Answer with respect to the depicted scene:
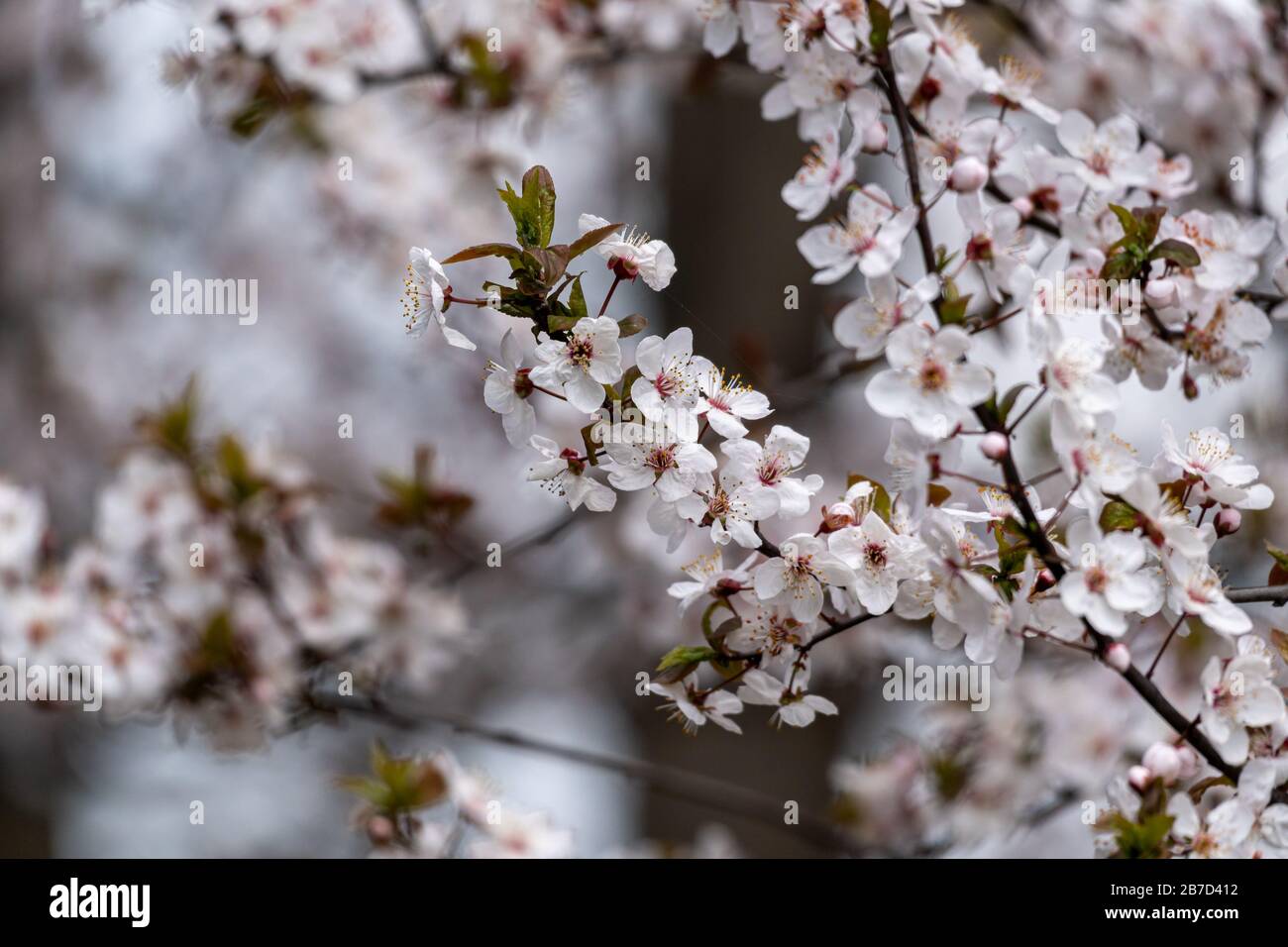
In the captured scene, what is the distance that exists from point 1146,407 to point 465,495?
131 centimetres

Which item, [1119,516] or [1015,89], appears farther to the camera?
[1015,89]

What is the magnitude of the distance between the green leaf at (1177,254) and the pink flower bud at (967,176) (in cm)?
19

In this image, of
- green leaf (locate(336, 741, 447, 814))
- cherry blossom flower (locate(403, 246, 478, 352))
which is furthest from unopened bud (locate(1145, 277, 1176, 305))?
green leaf (locate(336, 741, 447, 814))

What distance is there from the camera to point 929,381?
0.94 metres

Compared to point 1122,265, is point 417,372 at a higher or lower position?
higher

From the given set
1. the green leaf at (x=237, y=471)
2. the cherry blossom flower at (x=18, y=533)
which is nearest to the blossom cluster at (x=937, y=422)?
the green leaf at (x=237, y=471)

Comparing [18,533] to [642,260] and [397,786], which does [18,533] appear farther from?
[642,260]

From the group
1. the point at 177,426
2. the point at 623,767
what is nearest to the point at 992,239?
the point at 623,767

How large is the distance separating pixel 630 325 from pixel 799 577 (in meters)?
0.27

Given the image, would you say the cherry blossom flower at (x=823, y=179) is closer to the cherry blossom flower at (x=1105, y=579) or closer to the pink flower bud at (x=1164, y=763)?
the cherry blossom flower at (x=1105, y=579)

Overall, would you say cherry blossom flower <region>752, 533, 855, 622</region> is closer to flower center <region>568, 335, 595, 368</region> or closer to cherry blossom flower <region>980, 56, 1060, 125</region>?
flower center <region>568, 335, 595, 368</region>

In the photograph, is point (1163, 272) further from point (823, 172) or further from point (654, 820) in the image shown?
point (654, 820)

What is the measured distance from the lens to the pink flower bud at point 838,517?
1018mm

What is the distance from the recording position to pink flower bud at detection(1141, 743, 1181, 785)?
103cm
